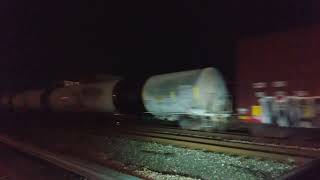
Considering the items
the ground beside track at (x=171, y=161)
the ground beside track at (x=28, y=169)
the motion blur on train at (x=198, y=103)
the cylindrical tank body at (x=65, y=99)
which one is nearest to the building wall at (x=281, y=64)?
the motion blur on train at (x=198, y=103)

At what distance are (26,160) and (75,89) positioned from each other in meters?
12.3

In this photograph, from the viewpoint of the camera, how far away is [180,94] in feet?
52.2

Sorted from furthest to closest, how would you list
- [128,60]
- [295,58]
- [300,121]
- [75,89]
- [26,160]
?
[128,60], [75,89], [295,58], [300,121], [26,160]

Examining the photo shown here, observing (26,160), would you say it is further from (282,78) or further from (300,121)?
(282,78)

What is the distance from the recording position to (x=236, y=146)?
10.5m

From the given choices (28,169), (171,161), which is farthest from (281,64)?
(28,169)

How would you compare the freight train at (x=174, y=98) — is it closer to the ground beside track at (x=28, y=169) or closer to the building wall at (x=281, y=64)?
the building wall at (x=281, y=64)

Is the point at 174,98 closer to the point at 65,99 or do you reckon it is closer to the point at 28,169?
the point at 28,169

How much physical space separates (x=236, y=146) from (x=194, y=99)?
205 inches

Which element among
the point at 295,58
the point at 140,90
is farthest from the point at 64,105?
the point at 295,58

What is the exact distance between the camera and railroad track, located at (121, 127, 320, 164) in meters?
8.87

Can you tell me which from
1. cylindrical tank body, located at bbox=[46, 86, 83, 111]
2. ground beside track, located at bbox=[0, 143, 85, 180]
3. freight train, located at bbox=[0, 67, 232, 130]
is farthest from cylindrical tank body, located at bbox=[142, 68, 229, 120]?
cylindrical tank body, located at bbox=[46, 86, 83, 111]

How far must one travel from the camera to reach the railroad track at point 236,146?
8867 millimetres

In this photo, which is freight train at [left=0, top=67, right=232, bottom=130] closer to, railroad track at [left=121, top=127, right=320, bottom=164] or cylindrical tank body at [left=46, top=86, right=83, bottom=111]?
cylindrical tank body at [left=46, top=86, right=83, bottom=111]
